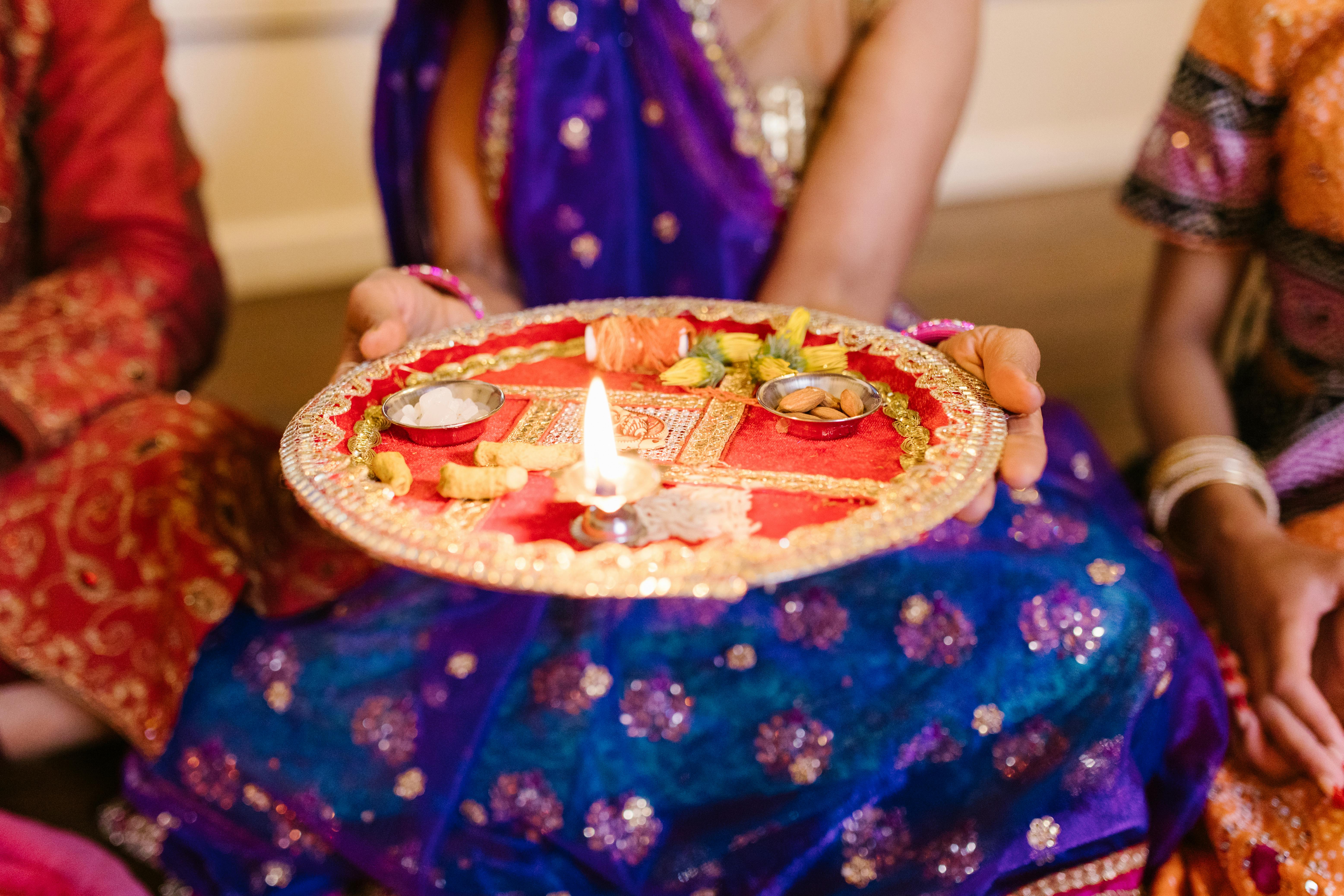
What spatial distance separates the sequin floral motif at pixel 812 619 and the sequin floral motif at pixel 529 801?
0.21 m

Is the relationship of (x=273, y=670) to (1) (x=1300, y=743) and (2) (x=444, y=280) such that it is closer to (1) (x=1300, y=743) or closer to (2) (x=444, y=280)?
(2) (x=444, y=280)

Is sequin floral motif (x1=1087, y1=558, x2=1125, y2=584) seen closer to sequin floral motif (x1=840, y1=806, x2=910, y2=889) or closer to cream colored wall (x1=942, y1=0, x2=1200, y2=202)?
sequin floral motif (x1=840, y1=806, x2=910, y2=889)

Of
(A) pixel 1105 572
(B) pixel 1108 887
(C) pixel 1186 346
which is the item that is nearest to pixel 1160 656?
(A) pixel 1105 572

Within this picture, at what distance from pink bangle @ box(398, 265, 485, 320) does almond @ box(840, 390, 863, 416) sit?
1.13 ft

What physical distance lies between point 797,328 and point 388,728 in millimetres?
450

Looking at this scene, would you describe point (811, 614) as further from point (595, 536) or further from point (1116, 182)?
point (1116, 182)

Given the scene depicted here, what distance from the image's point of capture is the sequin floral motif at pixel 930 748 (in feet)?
2.28

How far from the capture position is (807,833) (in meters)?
0.70

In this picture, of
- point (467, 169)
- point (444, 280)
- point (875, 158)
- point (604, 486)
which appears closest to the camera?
point (604, 486)

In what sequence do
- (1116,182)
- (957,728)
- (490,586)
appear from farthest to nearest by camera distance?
1. (1116,182)
2. (957,728)
3. (490,586)

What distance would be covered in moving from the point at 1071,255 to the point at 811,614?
1936mm

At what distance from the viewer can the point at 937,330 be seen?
2.26 feet

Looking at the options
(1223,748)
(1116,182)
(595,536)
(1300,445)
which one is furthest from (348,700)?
(1116,182)

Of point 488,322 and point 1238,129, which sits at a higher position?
point 1238,129
